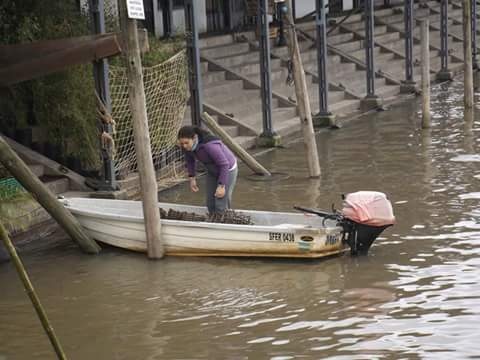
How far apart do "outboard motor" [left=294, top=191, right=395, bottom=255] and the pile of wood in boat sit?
44.0 inches

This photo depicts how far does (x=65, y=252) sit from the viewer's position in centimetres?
1145

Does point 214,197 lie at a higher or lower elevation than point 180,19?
lower

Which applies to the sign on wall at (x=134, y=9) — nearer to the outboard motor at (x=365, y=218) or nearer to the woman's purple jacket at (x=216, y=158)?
the woman's purple jacket at (x=216, y=158)

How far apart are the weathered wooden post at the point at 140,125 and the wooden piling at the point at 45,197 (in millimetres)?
842

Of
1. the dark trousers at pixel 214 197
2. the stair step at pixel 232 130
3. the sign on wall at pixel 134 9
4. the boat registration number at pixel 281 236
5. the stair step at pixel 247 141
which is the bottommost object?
the stair step at pixel 247 141

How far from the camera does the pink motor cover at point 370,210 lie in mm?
10078

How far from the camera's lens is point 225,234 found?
10609 mm

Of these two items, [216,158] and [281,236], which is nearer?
[281,236]

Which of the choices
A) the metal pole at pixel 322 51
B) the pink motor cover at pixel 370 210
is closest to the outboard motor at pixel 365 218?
the pink motor cover at pixel 370 210

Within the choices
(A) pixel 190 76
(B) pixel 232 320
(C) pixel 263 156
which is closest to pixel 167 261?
(B) pixel 232 320

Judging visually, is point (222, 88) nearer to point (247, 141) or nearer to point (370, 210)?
point (247, 141)

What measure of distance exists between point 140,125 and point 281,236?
1.98 metres

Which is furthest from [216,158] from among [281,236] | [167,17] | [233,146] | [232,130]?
[167,17]

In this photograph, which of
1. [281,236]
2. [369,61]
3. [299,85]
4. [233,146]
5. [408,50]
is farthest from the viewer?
[408,50]
